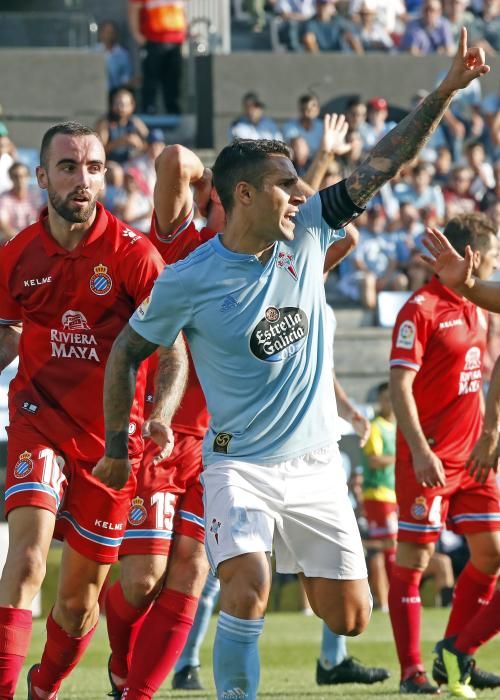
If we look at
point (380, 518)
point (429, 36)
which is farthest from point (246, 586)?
point (429, 36)

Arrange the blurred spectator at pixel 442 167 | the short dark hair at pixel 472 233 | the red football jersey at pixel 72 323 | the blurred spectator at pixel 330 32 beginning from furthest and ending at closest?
the blurred spectator at pixel 330 32 → the blurred spectator at pixel 442 167 → the short dark hair at pixel 472 233 → the red football jersey at pixel 72 323

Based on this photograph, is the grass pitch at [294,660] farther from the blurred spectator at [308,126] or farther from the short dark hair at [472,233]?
the blurred spectator at [308,126]

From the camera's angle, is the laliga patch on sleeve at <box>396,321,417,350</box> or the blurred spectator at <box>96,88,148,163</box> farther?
the blurred spectator at <box>96,88,148,163</box>

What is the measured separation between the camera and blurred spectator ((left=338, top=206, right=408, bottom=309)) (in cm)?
1830

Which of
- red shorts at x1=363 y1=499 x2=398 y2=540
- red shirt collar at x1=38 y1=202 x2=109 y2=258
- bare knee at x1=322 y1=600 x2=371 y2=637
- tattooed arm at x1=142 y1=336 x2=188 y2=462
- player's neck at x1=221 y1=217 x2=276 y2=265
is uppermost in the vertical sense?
player's neck at x1=221 y1=217 x2=276 y2=265

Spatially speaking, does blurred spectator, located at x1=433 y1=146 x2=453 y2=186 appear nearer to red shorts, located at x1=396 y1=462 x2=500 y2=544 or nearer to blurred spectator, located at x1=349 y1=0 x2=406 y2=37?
blurred spectator, located at x1=349 y1=0 x2=406 y2=37

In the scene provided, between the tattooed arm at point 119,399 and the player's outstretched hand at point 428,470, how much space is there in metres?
2.56

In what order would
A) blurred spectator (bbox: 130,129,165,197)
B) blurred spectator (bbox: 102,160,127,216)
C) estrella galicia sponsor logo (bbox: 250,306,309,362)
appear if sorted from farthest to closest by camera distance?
blurred spectator (bbox: 130,129,165,197) < blurred spectator (bbox: 102,160,127,216) < estrella galicia sponsor logo (bbox: 250,306,309,362)

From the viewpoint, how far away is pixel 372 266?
61.0ft

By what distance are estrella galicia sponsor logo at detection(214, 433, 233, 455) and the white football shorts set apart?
0.05m

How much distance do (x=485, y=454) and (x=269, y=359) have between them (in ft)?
6.57

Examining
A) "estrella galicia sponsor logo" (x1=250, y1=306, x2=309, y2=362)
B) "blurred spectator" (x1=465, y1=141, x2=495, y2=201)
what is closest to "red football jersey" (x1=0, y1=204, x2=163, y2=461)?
"estrella galicia sponsor logo" (x1=250, y1=306, x2=309, y2=362)

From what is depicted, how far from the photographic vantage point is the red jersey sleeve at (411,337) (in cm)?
839

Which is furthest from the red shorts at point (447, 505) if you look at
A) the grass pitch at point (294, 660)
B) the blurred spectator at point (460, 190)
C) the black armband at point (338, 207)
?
the blurred spectator at point (460, 190)
